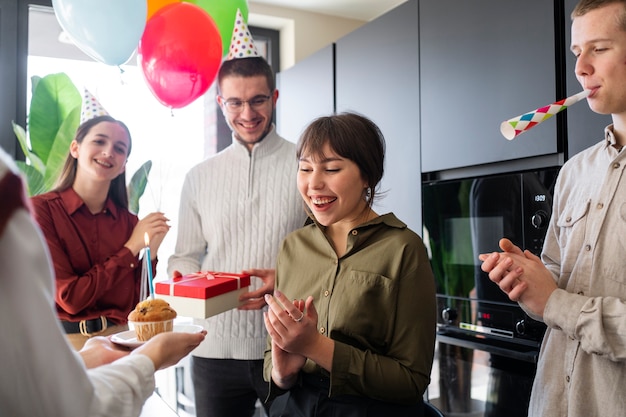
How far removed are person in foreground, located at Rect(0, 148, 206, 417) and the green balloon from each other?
151 centimetres

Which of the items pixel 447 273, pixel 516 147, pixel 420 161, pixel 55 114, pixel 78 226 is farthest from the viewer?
pixel 55 114

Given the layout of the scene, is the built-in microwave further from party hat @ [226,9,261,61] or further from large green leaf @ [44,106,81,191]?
large green leaf @ [44,106,81,191]

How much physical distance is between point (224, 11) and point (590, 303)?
1526 millimetres

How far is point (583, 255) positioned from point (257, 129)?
96 centimetres

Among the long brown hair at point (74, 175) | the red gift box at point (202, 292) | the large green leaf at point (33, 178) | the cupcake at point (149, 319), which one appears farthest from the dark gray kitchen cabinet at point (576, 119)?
the large green leaf at point (33, 178)

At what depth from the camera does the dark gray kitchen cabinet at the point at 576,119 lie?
4.94 ft

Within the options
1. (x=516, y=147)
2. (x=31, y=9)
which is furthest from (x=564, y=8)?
(x=31, y=9)

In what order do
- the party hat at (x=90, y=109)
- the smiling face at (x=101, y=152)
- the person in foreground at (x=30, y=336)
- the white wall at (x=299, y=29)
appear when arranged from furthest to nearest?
the white wall at (x=299, y=29)
the party hat at (x=90, y=109)
the smiling face at (x=101, y=152)
the person in foreground at (x=30, y=336)

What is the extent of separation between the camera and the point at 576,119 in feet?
5.13

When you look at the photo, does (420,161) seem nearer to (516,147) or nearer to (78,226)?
(516,147)

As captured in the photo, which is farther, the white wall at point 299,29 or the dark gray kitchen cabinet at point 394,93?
the white wall at point 299,29

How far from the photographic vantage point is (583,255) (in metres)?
1.12

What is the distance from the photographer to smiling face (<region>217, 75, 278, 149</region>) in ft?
5.04

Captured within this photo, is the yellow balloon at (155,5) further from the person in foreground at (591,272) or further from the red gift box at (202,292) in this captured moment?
the person in foreground at (591,272)
